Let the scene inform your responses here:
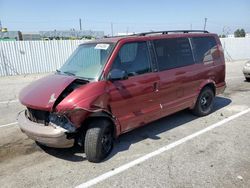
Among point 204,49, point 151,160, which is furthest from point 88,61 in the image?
point 204,49

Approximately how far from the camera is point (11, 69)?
51.0 feet

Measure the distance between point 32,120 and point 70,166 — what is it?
1017mm

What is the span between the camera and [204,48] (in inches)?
249

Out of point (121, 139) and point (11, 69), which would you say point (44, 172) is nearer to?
point (121, 139)

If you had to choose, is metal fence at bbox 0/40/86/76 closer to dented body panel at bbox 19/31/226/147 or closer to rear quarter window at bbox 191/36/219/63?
dented body panel at bbox 19/31/226/147

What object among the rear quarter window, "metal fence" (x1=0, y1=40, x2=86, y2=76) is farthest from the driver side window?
"metal fence" (x1=0, y1=40, x2=86, y2=76)

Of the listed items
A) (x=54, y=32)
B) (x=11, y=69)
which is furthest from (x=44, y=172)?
(x=54, y=32)

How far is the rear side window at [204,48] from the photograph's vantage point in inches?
239

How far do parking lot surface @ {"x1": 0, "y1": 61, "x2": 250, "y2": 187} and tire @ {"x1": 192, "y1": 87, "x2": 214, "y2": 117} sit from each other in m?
0.35

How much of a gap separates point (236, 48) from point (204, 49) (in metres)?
22.3

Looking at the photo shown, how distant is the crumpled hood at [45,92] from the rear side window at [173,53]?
6.13 ft

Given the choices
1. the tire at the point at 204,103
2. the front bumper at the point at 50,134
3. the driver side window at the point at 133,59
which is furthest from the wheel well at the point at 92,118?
the tire at the point at 204,103

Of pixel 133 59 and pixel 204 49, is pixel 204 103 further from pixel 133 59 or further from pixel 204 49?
pixel 133 59

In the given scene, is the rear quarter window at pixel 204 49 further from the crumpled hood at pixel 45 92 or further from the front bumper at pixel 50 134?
the front bumper at pixel 50 134
